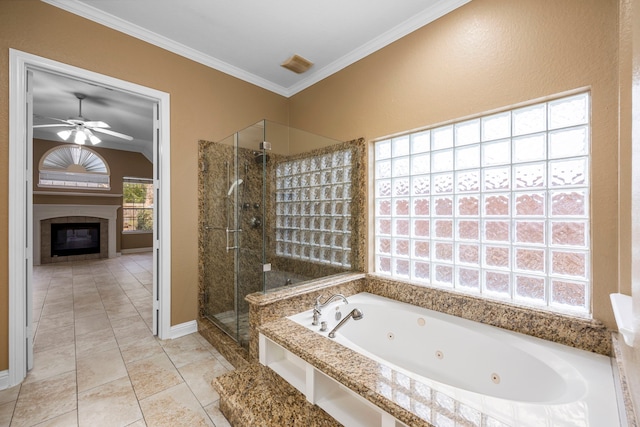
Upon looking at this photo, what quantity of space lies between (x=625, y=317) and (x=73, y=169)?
8.69m

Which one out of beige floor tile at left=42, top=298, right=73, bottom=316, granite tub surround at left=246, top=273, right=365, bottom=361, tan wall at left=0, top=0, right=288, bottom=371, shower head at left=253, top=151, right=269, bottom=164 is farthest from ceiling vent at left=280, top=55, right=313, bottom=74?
beige floor tile at left=42, top=298, right=73, bottom=316

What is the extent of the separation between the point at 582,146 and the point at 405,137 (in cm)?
113

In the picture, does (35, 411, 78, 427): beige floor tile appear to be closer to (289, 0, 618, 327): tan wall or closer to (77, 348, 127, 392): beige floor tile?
(77, 348, 127, 392): beige floor tile

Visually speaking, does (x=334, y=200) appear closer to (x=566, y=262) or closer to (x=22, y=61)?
(x=566, y=262)

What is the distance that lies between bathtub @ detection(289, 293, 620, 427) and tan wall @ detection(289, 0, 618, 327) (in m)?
0.41

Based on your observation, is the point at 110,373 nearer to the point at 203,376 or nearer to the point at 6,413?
the point at 6,413

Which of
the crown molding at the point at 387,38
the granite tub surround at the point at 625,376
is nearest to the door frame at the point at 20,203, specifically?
the crown molding at the point at 387,38

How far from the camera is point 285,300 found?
1875mm

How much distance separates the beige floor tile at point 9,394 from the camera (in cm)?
164

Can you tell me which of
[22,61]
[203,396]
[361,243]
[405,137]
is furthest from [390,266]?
[22,61]

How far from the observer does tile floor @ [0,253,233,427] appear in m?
1.53

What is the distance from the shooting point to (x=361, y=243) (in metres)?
2.52

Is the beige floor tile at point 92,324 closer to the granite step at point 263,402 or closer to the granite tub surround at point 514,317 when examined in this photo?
the granite step at point 263,402

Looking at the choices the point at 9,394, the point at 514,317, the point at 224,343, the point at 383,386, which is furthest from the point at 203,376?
the point at 514,317
